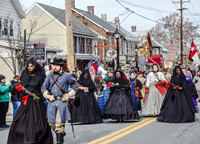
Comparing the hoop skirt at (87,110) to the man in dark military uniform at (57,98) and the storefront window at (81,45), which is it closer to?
the man in dark military uniform at (57,98)

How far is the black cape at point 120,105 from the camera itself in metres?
12.1

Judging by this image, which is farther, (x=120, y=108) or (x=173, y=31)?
(x=173, y=31)

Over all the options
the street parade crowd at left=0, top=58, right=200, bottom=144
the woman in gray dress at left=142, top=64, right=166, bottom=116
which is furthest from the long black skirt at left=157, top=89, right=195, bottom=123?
the woman in gray dress at left=142, top=64, right=166, bottom=116

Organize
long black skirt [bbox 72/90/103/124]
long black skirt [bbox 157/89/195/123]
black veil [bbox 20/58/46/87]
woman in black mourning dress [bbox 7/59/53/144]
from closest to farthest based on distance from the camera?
woman in black mourning dress [bbox 7/59/53/144] → black veil [bbox 20/58/46/87] → long black skirt [bbox 157/89/195/123] → long black skirt [bbox 72/90/103/124]

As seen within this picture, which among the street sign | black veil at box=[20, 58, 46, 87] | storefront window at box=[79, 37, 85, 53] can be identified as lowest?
black veil at box=[20, 58, 46, 87]

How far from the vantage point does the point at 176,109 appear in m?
12.1

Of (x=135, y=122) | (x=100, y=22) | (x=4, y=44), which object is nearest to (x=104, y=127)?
(x=135, y=122)

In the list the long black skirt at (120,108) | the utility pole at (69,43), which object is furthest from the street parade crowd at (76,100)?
the utility pole at (69,43)

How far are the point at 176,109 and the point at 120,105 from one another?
175cm

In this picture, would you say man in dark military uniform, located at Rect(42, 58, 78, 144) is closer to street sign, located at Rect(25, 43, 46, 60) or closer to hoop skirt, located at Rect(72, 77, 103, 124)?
hoop skirt, located at Rect(72, 77, 103, 124)

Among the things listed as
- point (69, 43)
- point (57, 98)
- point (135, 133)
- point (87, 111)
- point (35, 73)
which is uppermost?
point (69, 43)

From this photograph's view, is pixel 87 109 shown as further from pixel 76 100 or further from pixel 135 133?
pixel 76 100

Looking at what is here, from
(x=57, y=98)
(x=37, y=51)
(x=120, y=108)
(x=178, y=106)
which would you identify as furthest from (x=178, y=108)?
(x=37, y=51)

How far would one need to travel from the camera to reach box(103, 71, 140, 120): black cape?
12070 mm
